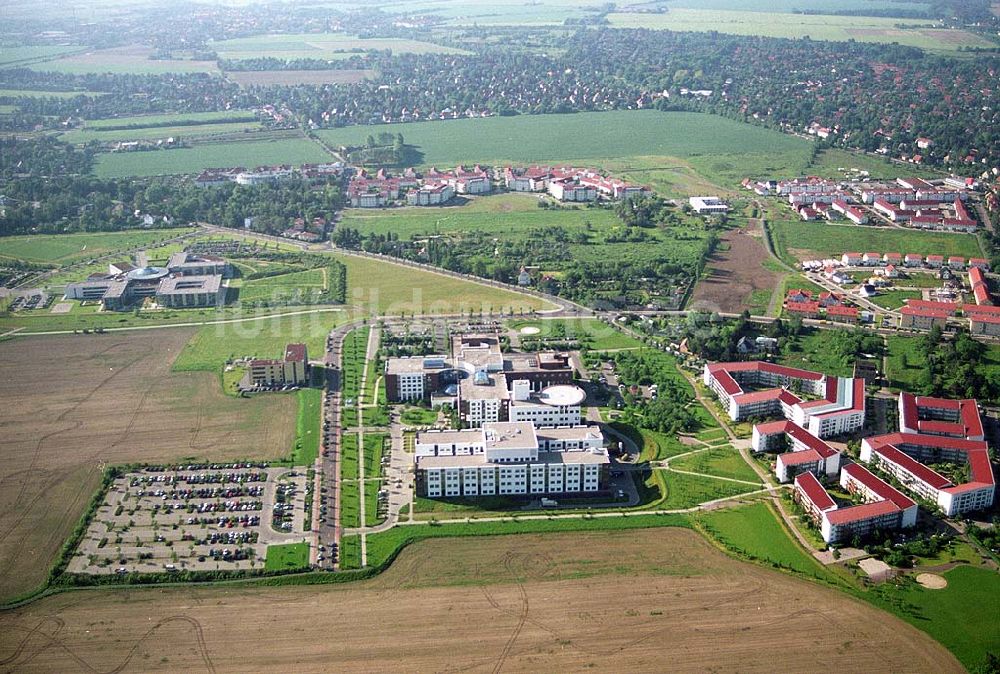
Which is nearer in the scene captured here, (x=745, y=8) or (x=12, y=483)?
(x=12, y=483)

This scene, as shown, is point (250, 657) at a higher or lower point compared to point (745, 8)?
lower

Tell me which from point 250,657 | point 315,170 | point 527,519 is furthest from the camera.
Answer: point 315,170

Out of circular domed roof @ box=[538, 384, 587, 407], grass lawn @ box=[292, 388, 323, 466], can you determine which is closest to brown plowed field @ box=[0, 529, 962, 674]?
grass lawn @ box=[292, 388, 323, 466]

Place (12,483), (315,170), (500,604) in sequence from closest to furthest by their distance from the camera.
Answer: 1. (500,604)
2. (12,483)
3. (315,170)

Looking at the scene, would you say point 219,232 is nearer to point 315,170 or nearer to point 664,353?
point 315,170

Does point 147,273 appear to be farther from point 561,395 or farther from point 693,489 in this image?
point 693,489

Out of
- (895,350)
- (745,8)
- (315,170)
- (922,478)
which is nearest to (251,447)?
(922,478)

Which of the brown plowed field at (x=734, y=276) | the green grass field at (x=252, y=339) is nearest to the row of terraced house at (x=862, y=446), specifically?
the brown plowed field at (x=734, y=276)
